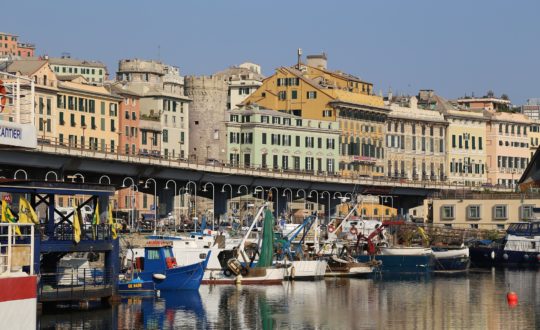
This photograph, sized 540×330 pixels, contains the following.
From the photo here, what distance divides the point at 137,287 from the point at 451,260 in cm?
5055

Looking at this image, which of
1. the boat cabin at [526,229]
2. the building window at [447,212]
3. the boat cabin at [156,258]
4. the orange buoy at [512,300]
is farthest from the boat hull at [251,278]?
the building window at [447,212]

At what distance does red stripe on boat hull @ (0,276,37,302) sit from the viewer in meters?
25.8

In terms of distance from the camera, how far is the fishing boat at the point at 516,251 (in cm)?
13738

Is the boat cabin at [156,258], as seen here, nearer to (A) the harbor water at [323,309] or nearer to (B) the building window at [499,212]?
(A) the harbor water at [323,309]

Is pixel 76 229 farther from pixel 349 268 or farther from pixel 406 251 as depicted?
pixel 406 251

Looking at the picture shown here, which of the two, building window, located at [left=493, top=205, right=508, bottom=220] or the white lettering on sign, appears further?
building window, located at [left=493, top=205, right=508, bottom=220]

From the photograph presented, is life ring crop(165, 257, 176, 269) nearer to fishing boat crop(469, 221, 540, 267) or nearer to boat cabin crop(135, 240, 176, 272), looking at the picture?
boat cabin crop(135, 240, 176, 272)

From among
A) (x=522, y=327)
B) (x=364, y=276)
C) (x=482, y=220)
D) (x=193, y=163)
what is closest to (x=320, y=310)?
(x=522, y=327)

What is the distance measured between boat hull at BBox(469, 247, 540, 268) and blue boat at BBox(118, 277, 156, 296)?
62545mm

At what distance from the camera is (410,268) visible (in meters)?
121

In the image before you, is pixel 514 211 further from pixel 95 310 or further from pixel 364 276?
pixel 95 310

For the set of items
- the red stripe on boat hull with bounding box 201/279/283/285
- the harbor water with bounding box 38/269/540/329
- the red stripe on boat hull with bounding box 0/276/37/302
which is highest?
the red stripe on boat hull with bounding box 0/276/37/302

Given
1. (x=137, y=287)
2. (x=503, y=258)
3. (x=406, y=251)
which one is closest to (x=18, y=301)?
(x=137, y=287)

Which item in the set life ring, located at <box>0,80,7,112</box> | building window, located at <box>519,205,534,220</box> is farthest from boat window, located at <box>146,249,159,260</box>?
building window, located at <box>519,205,534,220</box>
